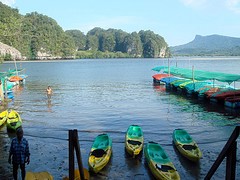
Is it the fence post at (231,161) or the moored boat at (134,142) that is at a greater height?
the fence post at (231,161)

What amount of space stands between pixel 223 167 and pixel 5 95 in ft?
87.9

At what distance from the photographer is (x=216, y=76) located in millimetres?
33750

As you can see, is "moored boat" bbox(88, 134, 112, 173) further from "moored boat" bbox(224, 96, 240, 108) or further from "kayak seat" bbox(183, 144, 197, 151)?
"moored boat" bbox(224, 96, 240, 108)

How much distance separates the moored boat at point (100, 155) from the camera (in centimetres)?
1351

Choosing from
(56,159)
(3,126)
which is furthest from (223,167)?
(3,126)

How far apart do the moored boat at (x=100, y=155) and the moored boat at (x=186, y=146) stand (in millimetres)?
3808

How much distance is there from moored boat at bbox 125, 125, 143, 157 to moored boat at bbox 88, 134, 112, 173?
1076 mm

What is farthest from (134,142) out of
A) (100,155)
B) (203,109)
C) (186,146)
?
(203,109)

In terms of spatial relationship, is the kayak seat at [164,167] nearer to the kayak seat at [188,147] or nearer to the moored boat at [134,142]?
the moored boat at [134,142]

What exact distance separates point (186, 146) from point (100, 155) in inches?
185

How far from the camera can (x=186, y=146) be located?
1598 cm

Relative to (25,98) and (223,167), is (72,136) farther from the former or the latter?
(25,98)

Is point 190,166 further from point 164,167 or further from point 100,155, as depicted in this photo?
point 100,155

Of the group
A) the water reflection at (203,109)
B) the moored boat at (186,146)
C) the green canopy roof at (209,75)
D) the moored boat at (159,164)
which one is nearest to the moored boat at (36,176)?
the moored boat at (159,164)
